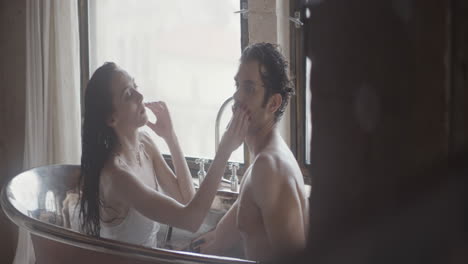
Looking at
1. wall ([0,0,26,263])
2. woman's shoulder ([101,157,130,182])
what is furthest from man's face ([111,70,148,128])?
wall ([0,0,26,263])

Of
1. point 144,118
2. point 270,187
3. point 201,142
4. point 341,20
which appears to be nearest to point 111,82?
point 144,118

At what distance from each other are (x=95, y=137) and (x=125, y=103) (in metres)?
0.14

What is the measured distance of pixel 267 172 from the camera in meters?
1.42

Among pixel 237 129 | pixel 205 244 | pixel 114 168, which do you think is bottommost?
pixel 205 244

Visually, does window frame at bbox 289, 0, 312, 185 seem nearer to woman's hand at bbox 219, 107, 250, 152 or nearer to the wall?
woman's hand at bbox 219, 107, 250, 152

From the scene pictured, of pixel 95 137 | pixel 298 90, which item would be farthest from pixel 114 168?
pixel 298 90

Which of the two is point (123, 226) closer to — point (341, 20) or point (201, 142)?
point (201, 142)

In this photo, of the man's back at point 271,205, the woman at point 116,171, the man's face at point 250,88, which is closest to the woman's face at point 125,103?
Answer: the woman at point 116,171

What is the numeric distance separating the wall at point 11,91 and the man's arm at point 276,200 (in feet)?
6.01

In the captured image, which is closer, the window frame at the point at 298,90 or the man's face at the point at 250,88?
the man's face at the point at 250,88

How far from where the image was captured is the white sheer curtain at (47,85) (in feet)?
8.56

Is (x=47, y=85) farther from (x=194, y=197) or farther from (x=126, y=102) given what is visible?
(x=194, y=197)

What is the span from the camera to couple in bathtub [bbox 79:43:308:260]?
4.66 ft

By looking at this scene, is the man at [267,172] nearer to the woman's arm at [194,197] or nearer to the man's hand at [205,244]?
the woman's arm at [194,197]
